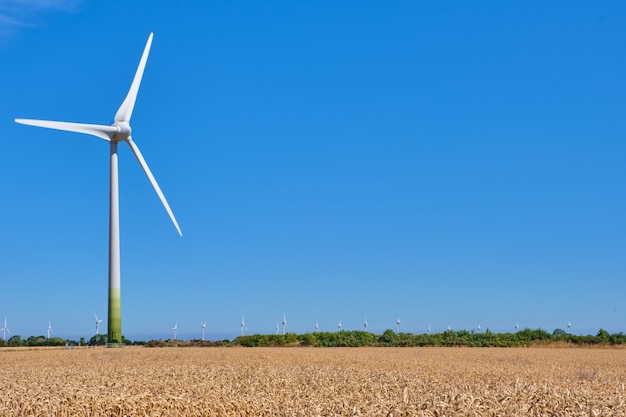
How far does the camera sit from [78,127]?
168ft

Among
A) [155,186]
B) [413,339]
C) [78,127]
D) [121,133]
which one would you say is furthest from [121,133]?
[413,339]

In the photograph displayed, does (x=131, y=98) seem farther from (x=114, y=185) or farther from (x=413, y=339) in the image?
(x=413, y=339)

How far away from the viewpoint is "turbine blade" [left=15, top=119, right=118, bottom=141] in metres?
48.3

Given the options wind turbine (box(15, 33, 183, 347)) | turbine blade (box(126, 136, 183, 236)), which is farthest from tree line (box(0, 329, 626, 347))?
turbine blade (box(126, 136, 183, 236))

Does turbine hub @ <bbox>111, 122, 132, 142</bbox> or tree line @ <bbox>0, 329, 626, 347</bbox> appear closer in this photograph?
turbine hub @ <bbox>111, 122, 132, 142</bbox>

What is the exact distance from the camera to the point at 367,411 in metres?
9.99

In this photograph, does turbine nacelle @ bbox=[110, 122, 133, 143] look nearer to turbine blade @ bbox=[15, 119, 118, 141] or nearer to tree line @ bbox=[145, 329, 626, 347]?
turbine blade @ bbox=[15, 119, 118, 141]

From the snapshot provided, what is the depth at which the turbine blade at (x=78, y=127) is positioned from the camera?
4834 centimetres

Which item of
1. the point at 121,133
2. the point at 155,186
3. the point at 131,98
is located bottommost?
the point at 155,186

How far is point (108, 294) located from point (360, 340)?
2684 cm

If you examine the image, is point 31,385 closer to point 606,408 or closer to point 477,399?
point 477,399

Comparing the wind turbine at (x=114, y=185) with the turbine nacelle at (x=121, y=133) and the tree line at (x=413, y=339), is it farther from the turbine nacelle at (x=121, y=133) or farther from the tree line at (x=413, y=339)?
the tree line at (x=413, y=339)

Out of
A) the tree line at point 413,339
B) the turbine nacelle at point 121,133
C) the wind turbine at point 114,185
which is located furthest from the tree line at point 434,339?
the turbine nacelle at point 121,133

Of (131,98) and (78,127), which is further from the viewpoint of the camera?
(131,98)
